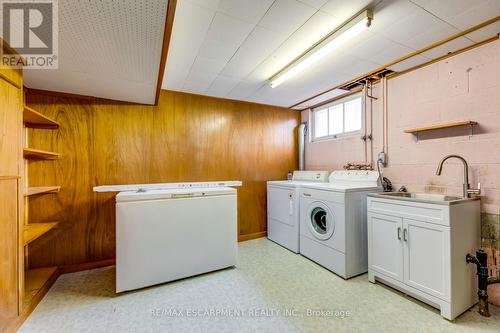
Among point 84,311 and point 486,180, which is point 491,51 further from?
point 84,311

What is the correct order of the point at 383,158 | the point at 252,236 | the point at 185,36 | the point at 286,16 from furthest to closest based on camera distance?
the point at 252,236 < the point at 383,158 < the point at 185,36 < the point at 286,16

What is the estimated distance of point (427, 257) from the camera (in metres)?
1.81

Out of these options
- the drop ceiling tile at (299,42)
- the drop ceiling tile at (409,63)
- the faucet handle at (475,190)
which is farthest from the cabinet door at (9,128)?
the faucet handle at (475,190)

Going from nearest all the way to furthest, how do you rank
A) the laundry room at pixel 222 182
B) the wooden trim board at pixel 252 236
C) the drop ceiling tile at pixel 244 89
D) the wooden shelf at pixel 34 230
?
the laundry room at pixel 222 182
the wooden shelf at pixel 34 230
the drop ceiling tile at pixel 244 89
the wooden trim board at pixel 252 236

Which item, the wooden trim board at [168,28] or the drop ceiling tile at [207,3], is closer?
the wooden trim board at [168,28]

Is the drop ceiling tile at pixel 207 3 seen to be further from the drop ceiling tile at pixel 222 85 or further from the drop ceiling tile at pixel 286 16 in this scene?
the drop ceiling tile at pixel 222 85

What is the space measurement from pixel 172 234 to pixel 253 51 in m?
2.02

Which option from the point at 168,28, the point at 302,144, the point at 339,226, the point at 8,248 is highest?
the point at 168,28

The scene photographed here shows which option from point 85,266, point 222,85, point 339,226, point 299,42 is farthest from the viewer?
point 222,85

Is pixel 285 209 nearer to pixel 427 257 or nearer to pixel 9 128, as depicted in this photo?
pixel 427 257

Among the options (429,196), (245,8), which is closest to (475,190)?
(429,196)

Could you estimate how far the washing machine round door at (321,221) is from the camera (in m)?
Result: 2.46

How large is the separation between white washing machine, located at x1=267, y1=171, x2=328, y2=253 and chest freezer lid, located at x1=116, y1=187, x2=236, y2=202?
0.94 metres

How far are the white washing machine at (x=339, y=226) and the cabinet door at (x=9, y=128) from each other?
2.78 metres
